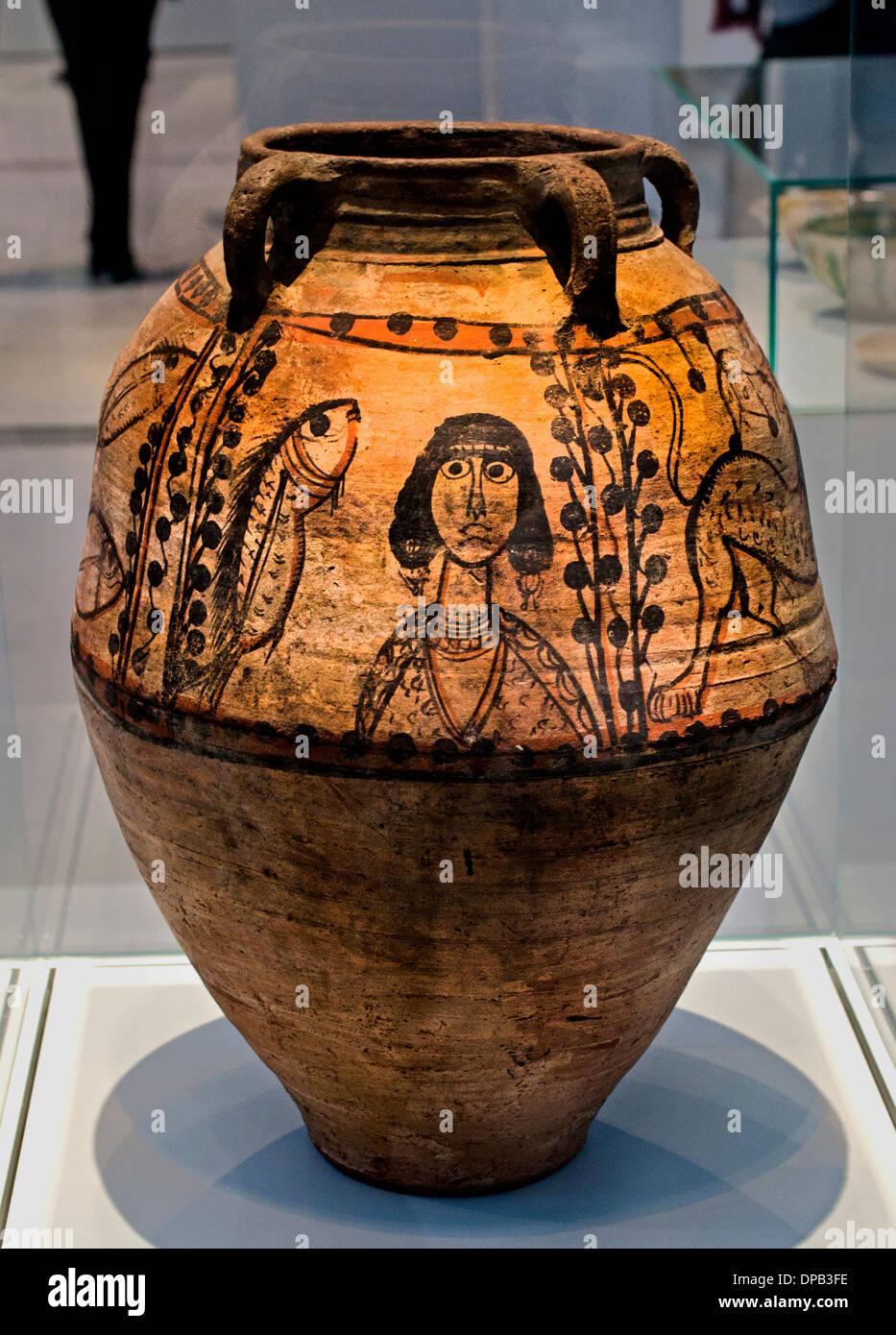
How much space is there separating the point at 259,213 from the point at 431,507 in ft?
1.46

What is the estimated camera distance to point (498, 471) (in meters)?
2.11

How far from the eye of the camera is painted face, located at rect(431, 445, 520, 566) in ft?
6.89

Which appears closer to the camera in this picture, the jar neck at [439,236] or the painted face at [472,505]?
the painted face at [472,505]

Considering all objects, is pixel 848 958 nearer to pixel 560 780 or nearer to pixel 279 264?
pixel 560 780

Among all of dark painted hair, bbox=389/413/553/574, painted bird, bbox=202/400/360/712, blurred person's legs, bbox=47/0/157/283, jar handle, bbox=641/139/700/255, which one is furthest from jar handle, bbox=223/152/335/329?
blurred person's legs, bbox=47/0/157/283

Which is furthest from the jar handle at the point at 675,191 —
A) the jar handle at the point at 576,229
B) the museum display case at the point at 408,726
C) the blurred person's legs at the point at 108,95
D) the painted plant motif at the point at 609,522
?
the blurred person's legs at the point at 108,95

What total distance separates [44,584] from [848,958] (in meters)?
1.77

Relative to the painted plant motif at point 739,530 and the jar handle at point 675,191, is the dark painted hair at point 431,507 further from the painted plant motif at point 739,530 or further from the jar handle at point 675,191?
the jar handle at point 675,191

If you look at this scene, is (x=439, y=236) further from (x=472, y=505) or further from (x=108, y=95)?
(x=108, y=95)

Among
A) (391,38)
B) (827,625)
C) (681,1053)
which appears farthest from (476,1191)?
(391,38)

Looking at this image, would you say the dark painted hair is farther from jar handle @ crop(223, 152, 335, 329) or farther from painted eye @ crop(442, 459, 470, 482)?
jar handle @ crop(223, 152, 335, 329)

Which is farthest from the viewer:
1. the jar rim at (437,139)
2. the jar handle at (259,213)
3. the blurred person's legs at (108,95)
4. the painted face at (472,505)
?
the blurred person's legs at (108,95)

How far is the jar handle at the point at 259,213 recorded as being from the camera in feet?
7.25

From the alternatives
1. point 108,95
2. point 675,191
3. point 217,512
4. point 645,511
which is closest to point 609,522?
point 645,511
